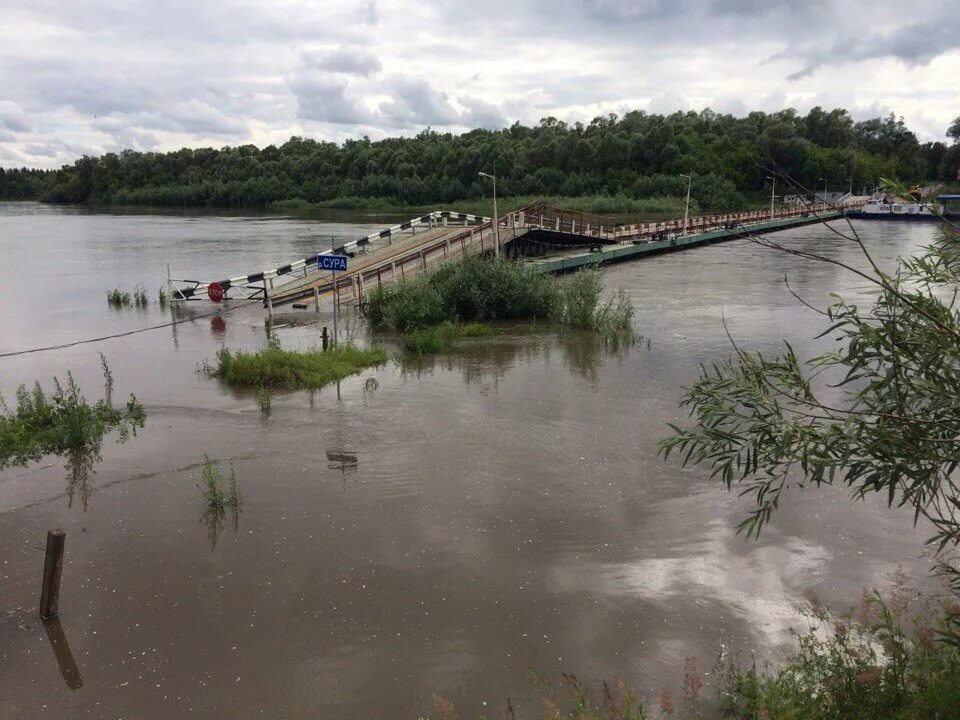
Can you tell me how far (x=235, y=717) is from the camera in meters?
6.23

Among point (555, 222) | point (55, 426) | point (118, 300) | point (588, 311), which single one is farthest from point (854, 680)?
point (555, 222)

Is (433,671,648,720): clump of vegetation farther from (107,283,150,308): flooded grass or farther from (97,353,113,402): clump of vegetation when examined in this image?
(107,283,150,308): flooded grass

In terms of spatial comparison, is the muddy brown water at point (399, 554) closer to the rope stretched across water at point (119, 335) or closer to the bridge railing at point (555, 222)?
the rope stretched across water at point (119, 335)

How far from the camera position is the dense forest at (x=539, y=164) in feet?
297

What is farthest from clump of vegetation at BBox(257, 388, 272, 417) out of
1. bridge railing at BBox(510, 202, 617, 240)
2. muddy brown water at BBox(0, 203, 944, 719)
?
bridge railing at BBox(510, 202, 617, 240)

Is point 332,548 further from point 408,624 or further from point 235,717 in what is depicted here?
point 235,717

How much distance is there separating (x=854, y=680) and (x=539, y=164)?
95.6m

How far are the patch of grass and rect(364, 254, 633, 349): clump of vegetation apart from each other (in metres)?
4.73

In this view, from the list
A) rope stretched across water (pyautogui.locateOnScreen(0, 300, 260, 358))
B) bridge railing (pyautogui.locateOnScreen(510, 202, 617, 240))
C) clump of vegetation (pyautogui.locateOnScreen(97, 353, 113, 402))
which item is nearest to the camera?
clump of vegetation (pyautogui.locateOnScreen(97, 353, 113, 402))

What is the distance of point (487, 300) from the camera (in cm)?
2222

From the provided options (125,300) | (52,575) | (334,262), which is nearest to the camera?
(52,575)

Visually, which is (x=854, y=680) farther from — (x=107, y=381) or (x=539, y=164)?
(x=539, y=164)

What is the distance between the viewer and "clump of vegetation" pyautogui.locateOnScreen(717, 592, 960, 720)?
529cm

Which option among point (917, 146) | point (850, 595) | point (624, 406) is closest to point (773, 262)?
point (624, 406)
